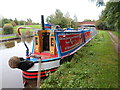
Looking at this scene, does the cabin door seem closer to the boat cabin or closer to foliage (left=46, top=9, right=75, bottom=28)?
the boat cabin

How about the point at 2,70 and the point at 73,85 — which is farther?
the point at 2,70

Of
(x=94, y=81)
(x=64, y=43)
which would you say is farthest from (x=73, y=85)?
(x=64, y=43)

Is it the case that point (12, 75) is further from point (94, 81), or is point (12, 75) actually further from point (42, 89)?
point (94, 81)

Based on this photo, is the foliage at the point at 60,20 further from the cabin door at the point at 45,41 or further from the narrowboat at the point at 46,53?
the narrowboat at the point at 46,53

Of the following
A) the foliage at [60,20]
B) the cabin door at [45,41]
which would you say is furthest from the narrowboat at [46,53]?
the foliage at [60,20]

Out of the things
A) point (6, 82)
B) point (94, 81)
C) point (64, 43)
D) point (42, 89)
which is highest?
point (64, 43)

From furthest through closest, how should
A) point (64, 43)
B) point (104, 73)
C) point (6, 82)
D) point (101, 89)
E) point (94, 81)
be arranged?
point (64, 43) → point (6, 82) → point (104, 73) → point (94, 81) → point (101, 89)

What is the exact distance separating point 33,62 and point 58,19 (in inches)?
1016

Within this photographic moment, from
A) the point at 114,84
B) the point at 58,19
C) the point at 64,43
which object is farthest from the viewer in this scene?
the point at 58,19

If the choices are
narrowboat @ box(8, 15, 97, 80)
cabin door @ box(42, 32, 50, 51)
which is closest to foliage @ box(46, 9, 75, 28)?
cabin door @ box(42, 32, 50, 51)

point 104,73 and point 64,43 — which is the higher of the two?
point 64,43

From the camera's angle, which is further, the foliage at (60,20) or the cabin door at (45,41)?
the foliage at (60,20)

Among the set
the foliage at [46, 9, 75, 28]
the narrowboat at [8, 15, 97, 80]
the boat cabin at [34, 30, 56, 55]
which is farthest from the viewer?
the foliage at [46, 9, 75, 28]

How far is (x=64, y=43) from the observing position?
20.5 ft
